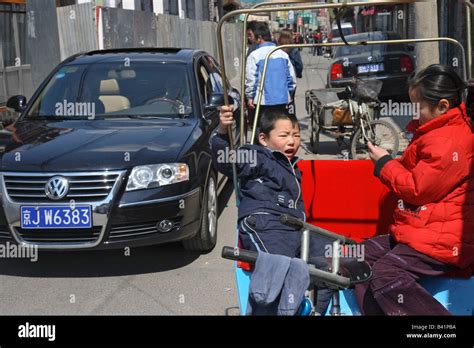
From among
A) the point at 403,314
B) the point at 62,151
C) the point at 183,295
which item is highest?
the point at 62,151

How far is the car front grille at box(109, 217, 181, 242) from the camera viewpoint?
14.6 ft

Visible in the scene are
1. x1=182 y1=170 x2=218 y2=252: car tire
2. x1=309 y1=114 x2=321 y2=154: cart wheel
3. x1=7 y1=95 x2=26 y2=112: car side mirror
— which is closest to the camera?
x1=182 y1=170 x2=218 y2=252: car tire

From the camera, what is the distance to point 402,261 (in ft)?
9.31

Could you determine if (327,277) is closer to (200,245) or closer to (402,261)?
(402,261)

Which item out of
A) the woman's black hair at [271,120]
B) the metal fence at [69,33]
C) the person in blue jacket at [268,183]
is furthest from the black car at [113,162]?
the metal fence at [69,33]

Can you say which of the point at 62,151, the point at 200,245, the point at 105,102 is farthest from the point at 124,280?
the point at 105,102

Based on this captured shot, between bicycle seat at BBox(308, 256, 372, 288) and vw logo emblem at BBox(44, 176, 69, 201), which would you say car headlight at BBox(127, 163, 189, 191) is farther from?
bicycle seat at BBox(308, 256, 372, 288)

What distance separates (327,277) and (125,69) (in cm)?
402

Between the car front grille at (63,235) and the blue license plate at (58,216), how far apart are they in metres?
0.05

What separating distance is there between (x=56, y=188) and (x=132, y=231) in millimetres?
635

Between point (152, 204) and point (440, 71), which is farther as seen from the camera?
point (152, 204)

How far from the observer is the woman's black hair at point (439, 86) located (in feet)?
9.54

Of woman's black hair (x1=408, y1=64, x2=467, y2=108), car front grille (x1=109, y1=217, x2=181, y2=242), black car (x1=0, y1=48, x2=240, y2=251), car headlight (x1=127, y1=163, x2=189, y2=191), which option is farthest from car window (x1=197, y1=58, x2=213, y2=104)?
woman's black hair (x1=408, y1=64, x2=467, y2=108)

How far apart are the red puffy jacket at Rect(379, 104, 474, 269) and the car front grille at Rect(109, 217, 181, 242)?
7.19 feet
